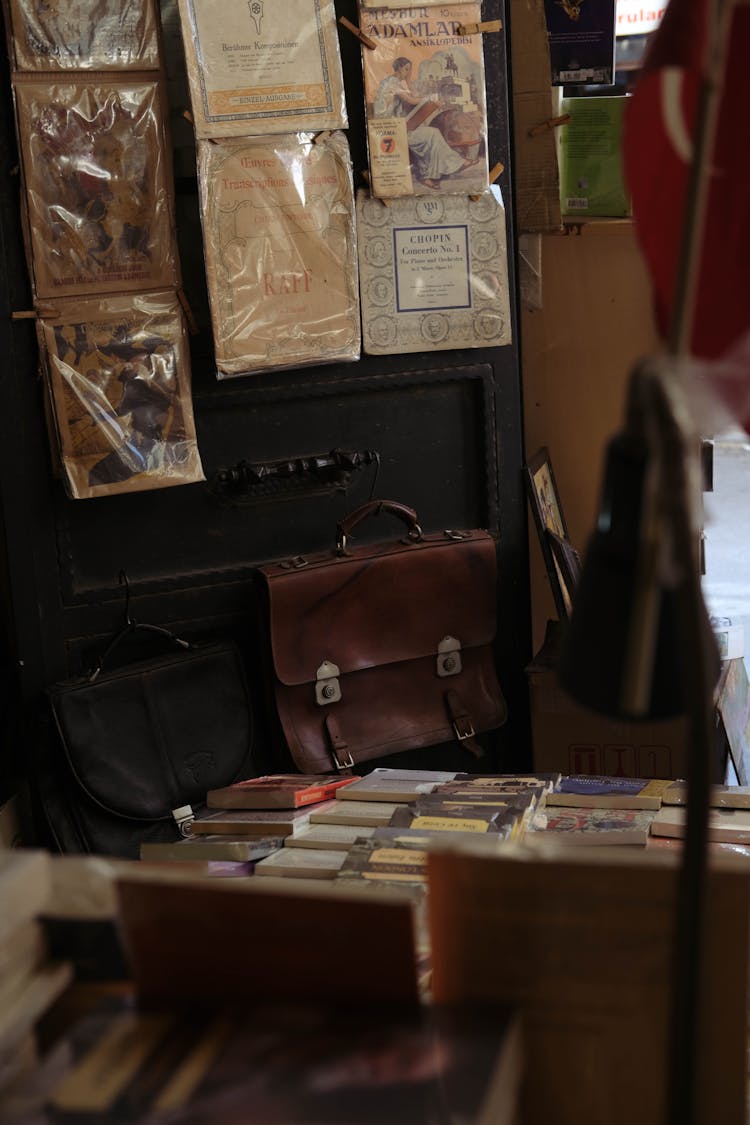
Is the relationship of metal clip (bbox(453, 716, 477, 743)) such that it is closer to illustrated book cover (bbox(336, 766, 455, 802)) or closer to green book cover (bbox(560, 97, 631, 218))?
illustrated book cover (bbox(336, 766, 455, 802))

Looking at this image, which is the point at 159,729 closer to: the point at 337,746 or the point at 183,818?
the point at 183,818

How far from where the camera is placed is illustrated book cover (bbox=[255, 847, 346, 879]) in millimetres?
2037

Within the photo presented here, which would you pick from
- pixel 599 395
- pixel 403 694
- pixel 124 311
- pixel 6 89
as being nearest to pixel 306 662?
pixel 403 694

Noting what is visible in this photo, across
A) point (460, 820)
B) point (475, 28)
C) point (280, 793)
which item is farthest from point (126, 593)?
point (475, 28)

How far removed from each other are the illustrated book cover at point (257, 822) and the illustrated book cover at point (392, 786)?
0.15ft

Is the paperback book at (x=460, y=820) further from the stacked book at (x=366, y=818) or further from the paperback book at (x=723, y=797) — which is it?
the paperback book at (x=723, y=797)

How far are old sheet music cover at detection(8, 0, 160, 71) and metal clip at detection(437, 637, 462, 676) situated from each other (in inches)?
Answer: 56.0

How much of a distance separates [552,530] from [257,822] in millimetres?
1261

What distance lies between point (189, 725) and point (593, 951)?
6.28ft

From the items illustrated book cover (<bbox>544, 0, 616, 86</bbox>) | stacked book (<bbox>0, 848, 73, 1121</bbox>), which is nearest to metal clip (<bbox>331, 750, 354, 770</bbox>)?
illustrated book cover (<bbox>544, 0, 616, 86</bbox>)

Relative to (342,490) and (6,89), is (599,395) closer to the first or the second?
(342,490)

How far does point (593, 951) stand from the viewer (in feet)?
3.40

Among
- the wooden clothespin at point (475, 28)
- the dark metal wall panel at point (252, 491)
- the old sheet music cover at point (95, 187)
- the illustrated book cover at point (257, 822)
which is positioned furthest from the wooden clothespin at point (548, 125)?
the illustrated book cover at point (257, 822)

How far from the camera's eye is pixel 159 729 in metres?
2.82
